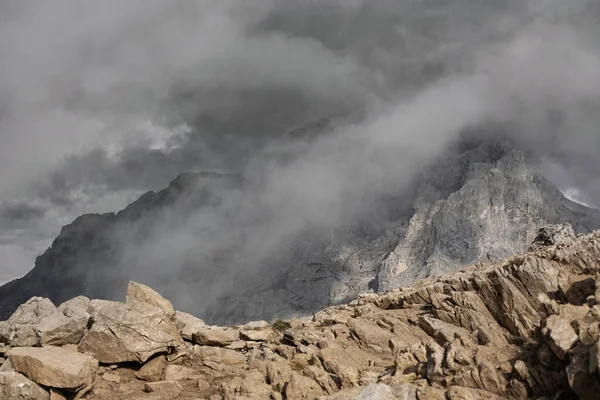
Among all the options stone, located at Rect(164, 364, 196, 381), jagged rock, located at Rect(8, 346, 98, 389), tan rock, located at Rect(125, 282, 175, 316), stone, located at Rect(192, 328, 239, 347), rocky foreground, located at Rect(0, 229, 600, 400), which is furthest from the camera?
tan rock, located at Rect(125, 282, 175, 316)

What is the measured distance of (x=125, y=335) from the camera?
3306cm

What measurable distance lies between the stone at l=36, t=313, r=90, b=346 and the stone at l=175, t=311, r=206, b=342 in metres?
8.04

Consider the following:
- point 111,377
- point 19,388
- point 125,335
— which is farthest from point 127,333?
point 19,388

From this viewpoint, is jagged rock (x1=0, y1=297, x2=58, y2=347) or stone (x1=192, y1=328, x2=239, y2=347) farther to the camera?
stone (x1=192, y1=328, x2=239, y2=347)

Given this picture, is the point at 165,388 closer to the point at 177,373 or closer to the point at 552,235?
the point at 177,373

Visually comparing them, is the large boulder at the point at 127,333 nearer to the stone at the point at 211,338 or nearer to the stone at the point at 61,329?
the stone at the point at 61,329

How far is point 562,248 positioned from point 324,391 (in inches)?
858

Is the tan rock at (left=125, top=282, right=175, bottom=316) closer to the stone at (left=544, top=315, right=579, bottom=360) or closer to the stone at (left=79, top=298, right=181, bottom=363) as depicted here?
the stone at (left=79, top=298, right=181, bottom=363)

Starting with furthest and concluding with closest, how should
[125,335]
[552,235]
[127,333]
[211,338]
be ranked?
1. [552,235]
2. [211,338]
3. [127,333]
4. [125,335]

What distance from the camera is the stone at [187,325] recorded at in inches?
1546

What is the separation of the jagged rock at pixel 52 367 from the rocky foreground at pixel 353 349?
62 mm

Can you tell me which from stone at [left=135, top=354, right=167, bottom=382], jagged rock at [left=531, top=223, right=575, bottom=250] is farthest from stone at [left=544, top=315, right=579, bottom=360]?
jagged rock at [left=531, top=223, right=575, bottom=250]

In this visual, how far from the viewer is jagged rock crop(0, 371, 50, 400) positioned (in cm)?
2753

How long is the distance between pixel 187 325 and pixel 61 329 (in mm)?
10493
